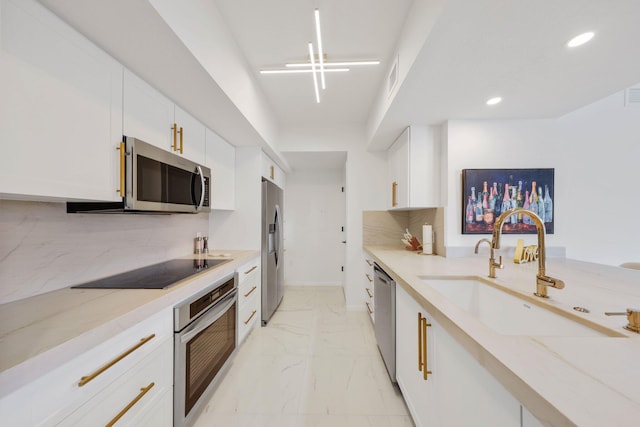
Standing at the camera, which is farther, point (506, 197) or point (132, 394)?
point (506, 197)

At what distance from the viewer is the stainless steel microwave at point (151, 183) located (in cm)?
122

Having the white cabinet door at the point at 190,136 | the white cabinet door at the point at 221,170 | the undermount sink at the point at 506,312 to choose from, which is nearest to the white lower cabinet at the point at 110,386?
the white cabinet door at the point at 190,136

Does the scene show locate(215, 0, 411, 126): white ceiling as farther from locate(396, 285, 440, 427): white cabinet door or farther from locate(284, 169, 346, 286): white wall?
locate(284, 169, 346, 286): white wall

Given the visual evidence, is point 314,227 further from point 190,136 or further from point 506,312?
point 506,312

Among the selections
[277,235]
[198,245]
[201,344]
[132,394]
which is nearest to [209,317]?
[201,344]

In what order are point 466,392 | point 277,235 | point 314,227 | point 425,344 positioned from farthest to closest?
point 314,227
point 277,235
point 425,344
point 466,392

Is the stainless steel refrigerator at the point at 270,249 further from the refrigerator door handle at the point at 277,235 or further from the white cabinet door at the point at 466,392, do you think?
the white cabinet door at the point at 466,392

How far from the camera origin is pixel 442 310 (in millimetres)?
920

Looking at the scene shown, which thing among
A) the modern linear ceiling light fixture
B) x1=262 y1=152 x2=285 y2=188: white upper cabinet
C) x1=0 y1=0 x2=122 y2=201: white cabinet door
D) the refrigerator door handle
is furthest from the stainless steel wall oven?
the modern linear ceiling light fixture

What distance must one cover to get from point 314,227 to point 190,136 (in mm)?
2892

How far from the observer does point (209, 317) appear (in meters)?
1.57

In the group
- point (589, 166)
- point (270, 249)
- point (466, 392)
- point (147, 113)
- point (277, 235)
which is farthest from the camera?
point (277, 235)

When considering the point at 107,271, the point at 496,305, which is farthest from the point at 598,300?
the point at 107,271

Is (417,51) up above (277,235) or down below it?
above
